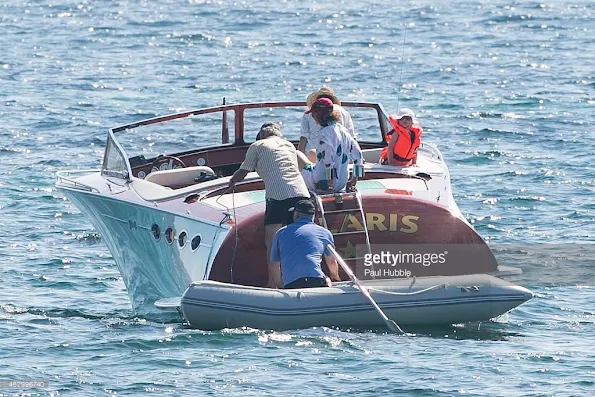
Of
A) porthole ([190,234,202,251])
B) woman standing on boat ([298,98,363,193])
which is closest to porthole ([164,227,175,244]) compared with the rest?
porthole ([190,234,202,251])

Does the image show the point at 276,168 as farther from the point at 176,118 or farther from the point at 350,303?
the point at 176,118

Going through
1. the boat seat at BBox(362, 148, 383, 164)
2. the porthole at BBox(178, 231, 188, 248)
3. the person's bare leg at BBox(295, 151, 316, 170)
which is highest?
the person's bare leg at BBox(295, 151, 316, 170)

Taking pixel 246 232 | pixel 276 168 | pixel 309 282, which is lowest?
pixel 309 282

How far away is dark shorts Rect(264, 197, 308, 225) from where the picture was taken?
12.9 metres

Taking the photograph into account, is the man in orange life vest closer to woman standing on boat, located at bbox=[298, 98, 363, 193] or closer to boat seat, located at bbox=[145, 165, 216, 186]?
woman standing on boat, located at bbox=[298, 98, 363, 193]

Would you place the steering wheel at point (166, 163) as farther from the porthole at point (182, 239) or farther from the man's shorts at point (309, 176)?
the man's shorts at point (309, 176)

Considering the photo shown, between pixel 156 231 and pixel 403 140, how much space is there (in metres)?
2.86

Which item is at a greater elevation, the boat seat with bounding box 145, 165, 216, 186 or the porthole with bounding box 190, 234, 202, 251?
the boat seat with bounding box 145, 165, 216, 186

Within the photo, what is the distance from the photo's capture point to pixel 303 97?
29578 mm

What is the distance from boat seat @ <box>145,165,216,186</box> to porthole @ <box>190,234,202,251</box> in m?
1.89

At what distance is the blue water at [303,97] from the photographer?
1166cm

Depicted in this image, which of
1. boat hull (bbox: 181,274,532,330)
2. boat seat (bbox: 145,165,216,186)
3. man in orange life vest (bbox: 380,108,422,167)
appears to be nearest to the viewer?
boat hull (bbox: 181,274,532,330)

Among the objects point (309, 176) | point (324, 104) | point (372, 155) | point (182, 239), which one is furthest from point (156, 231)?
point (372, 155)

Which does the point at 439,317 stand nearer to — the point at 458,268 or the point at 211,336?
the point at 458,268
